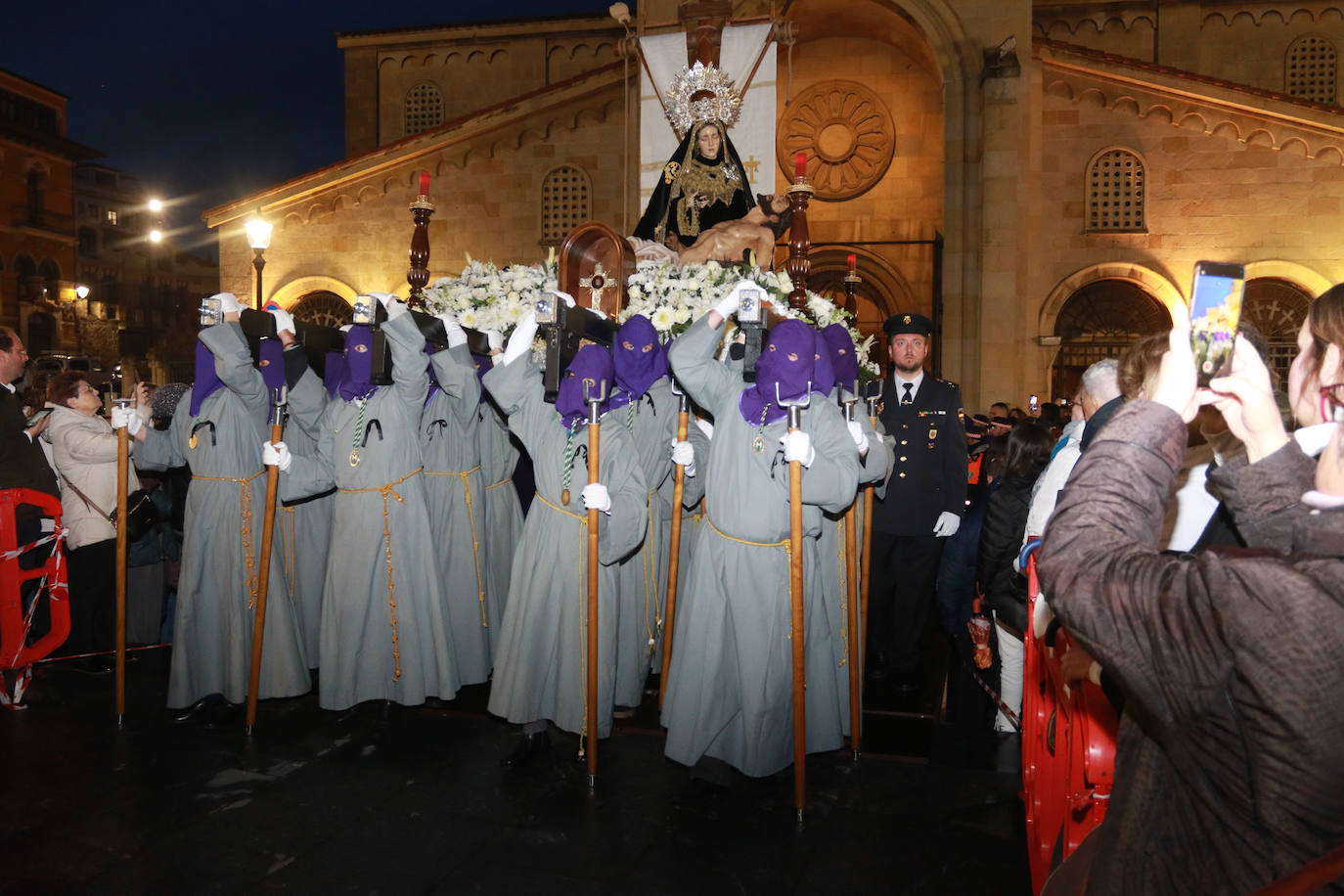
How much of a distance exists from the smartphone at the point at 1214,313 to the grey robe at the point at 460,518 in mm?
4867

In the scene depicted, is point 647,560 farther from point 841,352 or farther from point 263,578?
point 263,578

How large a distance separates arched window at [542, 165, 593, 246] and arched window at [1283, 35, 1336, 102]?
14.8 m

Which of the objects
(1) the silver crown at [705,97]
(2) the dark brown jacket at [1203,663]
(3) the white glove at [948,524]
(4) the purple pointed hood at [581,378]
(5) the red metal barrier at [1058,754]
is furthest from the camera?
(1) the silver crown at [705,97]

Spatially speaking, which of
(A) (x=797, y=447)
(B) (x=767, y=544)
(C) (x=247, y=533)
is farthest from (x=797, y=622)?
(C) (x=247, y=533)

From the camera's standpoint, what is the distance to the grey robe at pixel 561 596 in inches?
187

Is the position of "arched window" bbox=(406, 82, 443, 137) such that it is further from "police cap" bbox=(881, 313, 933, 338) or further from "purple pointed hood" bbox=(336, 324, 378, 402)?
"purple pointed hood" bbox=(336, 324, 378, 402)

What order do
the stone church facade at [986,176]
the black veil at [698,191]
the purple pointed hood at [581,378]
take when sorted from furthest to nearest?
the stone church facade at [986,176], the black veil at [698,191], the purple pointed hood at [581,378]

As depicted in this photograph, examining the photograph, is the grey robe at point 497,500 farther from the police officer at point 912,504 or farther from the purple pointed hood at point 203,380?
the police officer at point 912,504

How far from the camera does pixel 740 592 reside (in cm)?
442

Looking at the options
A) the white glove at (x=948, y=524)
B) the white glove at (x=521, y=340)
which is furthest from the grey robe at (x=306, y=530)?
the white glove at (x=948, y=524)

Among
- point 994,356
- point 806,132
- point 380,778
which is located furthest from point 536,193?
point 380,778

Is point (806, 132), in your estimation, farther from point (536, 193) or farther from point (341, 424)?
point (341, 424)

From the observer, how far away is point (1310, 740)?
1.33 m

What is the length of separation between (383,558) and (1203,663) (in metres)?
4.79
